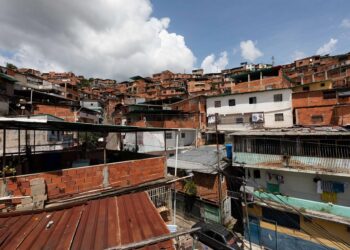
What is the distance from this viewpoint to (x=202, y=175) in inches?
778

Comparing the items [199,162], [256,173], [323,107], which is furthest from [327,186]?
[323,107]

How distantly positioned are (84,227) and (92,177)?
3.92 metres

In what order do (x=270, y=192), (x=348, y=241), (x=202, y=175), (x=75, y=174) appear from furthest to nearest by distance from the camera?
(x=202, y=175), (x=270, y=192), (x=348, y=241), (x=75, y=174)

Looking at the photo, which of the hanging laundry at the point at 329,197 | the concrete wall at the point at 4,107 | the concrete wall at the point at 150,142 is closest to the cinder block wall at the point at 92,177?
the hanging laundry at the point at 329,197

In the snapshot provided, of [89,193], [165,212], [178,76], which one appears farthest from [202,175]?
[178,76]

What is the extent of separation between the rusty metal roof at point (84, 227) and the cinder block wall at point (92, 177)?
1743mm

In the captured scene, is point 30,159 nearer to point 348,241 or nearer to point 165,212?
point 165,212

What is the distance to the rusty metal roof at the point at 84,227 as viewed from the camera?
156 inches

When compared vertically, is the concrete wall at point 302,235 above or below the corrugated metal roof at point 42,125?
below

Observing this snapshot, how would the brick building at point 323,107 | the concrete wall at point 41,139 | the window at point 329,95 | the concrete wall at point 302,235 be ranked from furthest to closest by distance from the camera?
the window at point 329,95
the brick building at point 323,107
the concrete wall at point 41,139
the concrete wall at point 302,235

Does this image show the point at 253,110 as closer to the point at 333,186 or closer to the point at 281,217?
the point at 333,186

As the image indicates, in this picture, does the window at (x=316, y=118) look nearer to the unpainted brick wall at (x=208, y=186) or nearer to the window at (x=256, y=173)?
the window at (x=256, y=173)

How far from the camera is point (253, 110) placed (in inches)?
1180

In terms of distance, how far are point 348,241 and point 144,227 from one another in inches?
642
